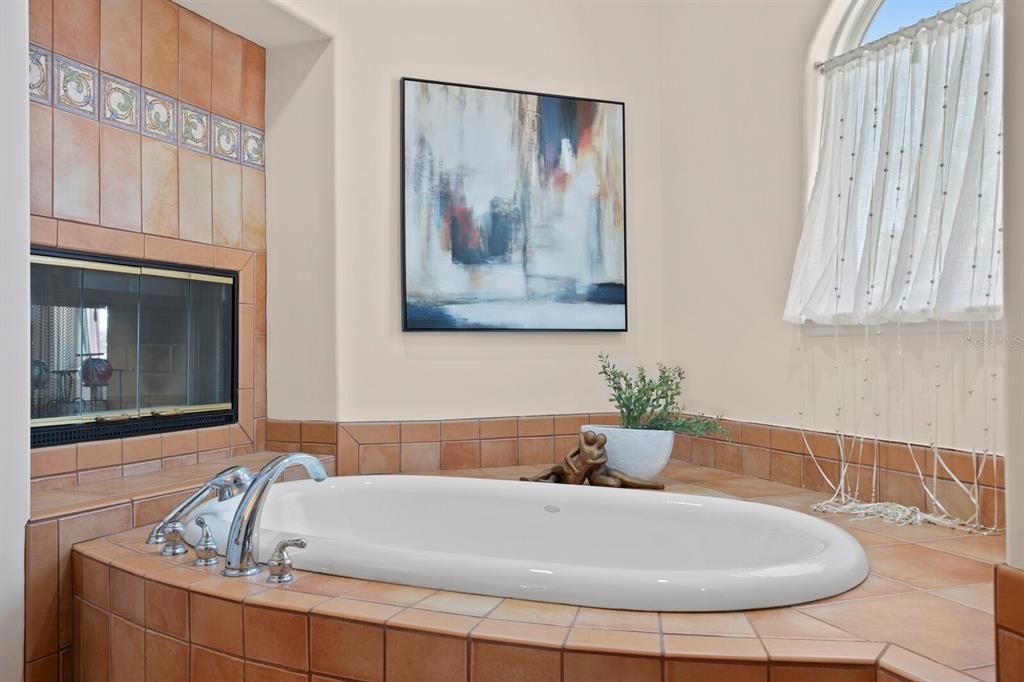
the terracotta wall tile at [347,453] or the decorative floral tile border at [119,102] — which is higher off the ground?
the decorative floral tile border at [119,102]

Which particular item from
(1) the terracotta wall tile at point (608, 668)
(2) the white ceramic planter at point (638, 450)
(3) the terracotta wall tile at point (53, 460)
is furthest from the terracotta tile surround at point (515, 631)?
(2) the white ceramic planter at point (638, 450)

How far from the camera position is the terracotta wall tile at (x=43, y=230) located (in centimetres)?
225

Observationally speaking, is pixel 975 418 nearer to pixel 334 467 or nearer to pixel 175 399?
pixel 334 467

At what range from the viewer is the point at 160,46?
267 centimetres

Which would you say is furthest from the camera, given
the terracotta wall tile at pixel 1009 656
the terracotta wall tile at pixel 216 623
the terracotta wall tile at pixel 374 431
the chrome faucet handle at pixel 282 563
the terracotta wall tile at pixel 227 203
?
the terracotta wall tile at pixel 374 431

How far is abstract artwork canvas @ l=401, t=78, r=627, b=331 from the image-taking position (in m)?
3.09

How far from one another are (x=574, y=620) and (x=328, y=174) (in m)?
2.16

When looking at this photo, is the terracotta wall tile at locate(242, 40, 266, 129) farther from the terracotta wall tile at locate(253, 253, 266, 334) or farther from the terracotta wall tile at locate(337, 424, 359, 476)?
the terracotta wall tile at locate(337, 424, 359, 476)

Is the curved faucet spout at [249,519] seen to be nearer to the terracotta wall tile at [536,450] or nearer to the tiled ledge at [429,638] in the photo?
the tiled ledge at [429,638]

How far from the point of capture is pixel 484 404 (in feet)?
10.4

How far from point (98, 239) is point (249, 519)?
1283 mm

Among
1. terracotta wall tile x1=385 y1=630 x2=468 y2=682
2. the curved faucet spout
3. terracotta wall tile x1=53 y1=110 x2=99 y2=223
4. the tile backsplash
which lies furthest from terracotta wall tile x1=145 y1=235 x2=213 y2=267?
terracotta wall tile x1=385 y1=630 x2=468 y2=682

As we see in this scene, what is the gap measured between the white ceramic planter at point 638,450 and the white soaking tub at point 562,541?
350 millimetres

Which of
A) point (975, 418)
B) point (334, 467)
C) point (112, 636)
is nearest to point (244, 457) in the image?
point (334, 467)
